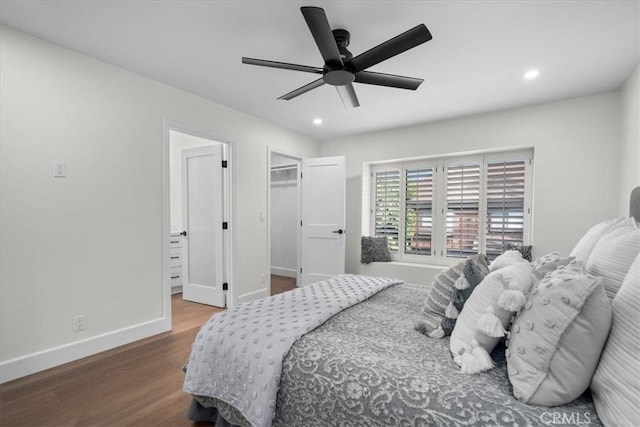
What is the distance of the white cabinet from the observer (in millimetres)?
4480

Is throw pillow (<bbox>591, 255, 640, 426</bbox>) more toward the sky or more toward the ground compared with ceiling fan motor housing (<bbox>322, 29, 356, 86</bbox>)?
more toward the ground

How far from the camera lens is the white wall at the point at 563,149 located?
10.1 feet

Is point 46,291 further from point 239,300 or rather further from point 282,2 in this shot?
point 282,2

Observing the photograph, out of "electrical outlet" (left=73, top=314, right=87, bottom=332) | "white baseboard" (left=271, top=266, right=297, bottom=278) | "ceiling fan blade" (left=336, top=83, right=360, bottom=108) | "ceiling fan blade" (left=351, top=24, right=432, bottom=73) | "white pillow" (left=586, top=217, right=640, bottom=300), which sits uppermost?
"ceiling fan blade" (left=351, top=24, right=432, bottom=73)

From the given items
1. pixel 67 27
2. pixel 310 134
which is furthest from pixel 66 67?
pixel 310 134

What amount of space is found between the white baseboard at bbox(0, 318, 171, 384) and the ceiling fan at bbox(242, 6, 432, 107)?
252 centimetres

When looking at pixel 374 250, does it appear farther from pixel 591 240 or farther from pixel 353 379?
pixel 353 379

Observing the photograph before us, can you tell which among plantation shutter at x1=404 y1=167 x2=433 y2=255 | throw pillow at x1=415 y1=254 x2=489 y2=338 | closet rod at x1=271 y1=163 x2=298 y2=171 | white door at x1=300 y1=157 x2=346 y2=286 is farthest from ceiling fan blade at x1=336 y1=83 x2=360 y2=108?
closet rod at x1=271 y1=163 x2=298 y2=171

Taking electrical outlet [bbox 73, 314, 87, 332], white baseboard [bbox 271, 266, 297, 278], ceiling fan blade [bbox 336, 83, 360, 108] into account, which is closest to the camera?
ceiling fan blade [bbox 336, 83, 360, 108]

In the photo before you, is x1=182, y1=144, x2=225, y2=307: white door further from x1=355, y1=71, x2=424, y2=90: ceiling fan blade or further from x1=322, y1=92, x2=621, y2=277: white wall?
x1=322, y1=92, x2=621, y2=277: white wall

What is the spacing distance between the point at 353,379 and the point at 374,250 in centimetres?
355

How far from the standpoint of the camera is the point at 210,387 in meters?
1.46

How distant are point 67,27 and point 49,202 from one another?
4.15ft

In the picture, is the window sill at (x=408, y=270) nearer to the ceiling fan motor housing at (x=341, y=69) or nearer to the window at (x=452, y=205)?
the window at (x=452, y=205)
